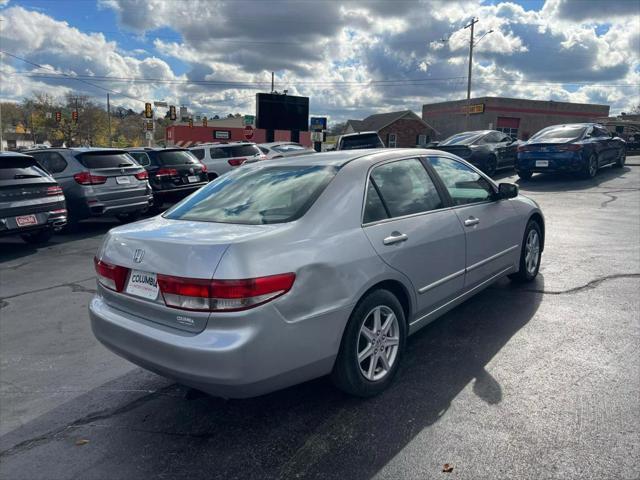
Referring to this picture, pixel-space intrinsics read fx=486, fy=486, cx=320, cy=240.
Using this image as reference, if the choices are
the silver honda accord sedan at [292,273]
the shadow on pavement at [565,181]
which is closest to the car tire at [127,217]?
the silver honda accord sedan at [292,273]

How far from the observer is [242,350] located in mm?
2420

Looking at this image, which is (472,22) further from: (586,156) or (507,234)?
(507,234)

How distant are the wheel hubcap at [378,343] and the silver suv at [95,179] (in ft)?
25.7

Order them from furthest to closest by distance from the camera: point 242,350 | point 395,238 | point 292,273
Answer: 1. point 395,238
2. point 292,273
3. point 242,350

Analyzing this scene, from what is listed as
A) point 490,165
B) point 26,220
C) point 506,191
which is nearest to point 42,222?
point 26,220

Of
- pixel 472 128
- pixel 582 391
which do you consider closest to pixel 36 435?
pixel 582 391

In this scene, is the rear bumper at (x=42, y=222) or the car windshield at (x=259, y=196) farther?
the rear bumper at (x=42, y=222)

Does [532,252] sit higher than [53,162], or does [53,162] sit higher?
[53,162]

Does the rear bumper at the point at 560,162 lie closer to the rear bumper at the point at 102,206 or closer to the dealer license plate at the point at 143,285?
the rear bumper at the point at 102,206

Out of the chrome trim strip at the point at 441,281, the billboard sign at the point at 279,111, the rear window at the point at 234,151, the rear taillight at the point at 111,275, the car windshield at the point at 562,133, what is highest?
the billboard sign at the point at 279,111

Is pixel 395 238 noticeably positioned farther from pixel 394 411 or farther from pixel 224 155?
pixel 224 155

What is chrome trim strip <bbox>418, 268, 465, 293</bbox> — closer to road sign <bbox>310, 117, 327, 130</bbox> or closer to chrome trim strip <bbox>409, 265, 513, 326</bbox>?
chrome trim strip <bbox>409, 265, 513, 326</bbox>

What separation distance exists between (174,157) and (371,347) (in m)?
10.4

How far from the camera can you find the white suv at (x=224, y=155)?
14703 millimetres
